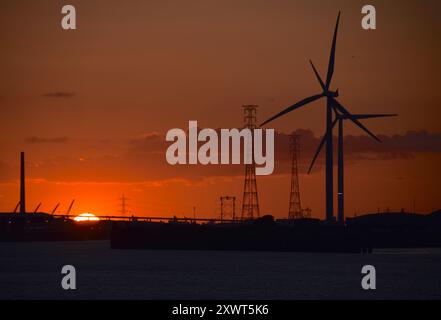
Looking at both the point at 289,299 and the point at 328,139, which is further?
the point at 328,139

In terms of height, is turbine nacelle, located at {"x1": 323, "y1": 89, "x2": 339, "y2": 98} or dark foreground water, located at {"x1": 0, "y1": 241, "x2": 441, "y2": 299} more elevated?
turbine nacelle, located at {"x1": 323, "y1": 89, "x2": 339, "y2": 98}

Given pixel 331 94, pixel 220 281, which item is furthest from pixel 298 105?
pixel 220 281

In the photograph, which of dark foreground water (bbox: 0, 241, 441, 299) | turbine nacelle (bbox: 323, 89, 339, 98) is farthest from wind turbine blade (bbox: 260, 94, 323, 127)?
dark foreground water (bbox: 0, 241, 441, 299)

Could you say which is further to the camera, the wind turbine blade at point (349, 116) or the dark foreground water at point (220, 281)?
the wind turbine blade at point (349, 116)

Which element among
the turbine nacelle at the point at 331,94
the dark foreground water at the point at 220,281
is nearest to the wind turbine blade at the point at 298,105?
the turbine nacelle at the point at 331,94

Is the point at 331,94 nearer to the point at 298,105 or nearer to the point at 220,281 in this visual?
the point at 298,105

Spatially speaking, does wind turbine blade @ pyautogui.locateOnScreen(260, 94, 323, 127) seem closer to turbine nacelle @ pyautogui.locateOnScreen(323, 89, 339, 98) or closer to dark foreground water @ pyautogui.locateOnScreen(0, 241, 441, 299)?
turbine nacelle @ pyautogui.locateOnScreen(323, 89, 339, 98)

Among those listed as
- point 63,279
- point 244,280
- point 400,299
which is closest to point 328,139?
point 244,280

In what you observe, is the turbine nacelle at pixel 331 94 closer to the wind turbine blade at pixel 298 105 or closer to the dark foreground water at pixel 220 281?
the wind turbine blade at pixel 298 105

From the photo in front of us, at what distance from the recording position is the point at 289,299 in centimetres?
10700

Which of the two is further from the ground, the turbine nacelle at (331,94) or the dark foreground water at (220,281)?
the turbine nacelle at (331,94)
